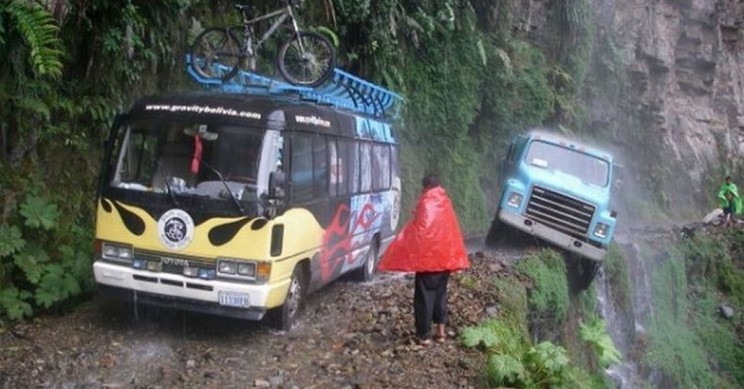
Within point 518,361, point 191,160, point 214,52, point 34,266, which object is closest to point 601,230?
point 518,361

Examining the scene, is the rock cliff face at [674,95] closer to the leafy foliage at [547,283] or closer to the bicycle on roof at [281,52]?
the leafy foliage at [547,283]

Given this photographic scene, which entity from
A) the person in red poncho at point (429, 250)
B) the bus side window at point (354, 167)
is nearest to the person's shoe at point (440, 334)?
the person in red poncho at point (429, 250)

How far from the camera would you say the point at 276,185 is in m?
7.27

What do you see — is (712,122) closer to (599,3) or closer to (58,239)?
(599,3)

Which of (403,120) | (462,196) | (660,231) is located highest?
(403,120)

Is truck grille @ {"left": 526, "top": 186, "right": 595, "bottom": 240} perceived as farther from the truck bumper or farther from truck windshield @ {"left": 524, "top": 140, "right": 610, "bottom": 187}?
truck windshield @ {"left": 524, "top": 140, "right": 610, "bottom": 187}

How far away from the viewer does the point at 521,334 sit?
905 cm

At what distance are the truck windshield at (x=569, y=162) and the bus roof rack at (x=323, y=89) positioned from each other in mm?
3582

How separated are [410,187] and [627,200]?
15021 mm

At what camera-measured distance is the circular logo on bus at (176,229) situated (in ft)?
23.9

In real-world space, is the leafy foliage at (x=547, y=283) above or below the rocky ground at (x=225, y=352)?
below

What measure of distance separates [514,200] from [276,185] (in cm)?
765

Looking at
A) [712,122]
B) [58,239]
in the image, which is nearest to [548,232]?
[58,239]

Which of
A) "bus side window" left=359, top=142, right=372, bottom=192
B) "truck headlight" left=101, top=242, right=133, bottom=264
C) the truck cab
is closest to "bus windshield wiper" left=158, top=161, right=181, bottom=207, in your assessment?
"truck headlight" left=101, top=242, right=133, bottom=264
